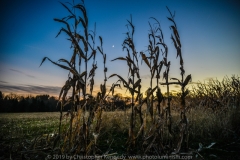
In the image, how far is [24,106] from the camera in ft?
180

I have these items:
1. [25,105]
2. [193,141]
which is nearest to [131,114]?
[193,141]

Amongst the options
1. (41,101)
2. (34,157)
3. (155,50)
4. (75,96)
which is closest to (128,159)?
(75,96)

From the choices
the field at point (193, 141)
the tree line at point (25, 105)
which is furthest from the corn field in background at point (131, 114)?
the tree line at point (25, 105)

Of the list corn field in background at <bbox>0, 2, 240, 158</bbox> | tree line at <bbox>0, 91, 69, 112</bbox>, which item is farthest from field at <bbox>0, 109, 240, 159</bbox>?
tree line at <bbox>0, 91, 69, 112</bbox>

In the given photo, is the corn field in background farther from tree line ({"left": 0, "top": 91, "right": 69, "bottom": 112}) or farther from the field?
tree line ({"left": 0, "top": 91, "right": 69, "bottom": 112})

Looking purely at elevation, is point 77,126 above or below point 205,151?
above

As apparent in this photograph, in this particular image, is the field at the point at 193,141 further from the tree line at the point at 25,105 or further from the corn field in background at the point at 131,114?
the tree line at the point at 25,105

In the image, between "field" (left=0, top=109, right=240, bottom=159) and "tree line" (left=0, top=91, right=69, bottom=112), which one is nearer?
"field" (left=0, top=109, right=240, bottom=159)

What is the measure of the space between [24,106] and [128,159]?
211 feet

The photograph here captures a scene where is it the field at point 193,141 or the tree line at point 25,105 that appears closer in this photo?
the field at point 193,141

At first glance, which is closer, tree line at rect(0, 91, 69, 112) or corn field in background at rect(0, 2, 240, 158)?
corn field in background at rect(0, 2, 240, 158)

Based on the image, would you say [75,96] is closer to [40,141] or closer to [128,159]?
[128,159]

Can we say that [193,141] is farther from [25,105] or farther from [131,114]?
[25,105]

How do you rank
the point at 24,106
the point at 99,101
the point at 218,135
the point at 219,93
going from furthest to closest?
the point at 24,106, the point at 219,93, the point at 218,135, the point at 99,101
